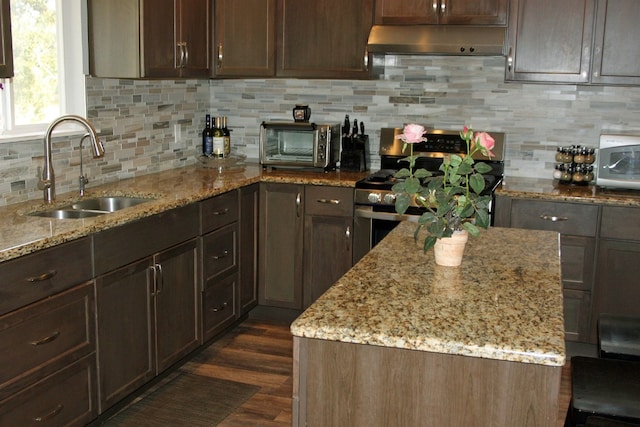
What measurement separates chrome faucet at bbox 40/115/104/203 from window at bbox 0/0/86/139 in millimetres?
185

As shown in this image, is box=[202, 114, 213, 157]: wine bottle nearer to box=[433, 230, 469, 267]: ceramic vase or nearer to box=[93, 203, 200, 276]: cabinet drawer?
box=[93, 203, 200, 276]: cabinet drawer

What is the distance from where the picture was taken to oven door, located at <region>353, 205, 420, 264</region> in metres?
4.36

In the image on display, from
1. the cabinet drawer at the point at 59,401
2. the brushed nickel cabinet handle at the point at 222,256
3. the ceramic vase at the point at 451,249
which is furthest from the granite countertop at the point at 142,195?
the ceramic vase at the point at 451,249

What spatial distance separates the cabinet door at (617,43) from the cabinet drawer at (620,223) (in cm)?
72

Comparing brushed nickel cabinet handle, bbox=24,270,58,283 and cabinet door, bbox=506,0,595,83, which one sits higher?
cabinet door, bbox=506,0,595,83

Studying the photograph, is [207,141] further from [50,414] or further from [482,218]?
[482,218]

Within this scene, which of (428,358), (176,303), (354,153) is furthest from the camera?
(354,153)

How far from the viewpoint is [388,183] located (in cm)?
442

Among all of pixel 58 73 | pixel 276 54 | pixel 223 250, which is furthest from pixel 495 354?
pixel 276 54

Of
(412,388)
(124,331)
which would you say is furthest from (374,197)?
(412,388)

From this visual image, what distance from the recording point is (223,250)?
4.18 m

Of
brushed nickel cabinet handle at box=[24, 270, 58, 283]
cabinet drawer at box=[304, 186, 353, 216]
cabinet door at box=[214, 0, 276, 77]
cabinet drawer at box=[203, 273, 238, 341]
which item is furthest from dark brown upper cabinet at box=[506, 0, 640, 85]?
brushed nickel cabinet handle at box=[24, 270, 58, 283]

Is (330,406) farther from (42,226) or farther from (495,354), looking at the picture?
(42,226)

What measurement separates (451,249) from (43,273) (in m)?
1.40
